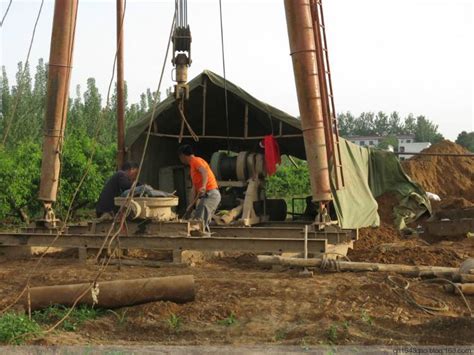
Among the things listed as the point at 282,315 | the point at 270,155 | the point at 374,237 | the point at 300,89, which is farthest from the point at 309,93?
the point at 282,315

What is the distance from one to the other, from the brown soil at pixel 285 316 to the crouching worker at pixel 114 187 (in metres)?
3.35

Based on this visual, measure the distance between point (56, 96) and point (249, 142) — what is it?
7382mm

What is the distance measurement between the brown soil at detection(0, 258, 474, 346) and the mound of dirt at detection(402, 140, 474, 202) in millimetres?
18059

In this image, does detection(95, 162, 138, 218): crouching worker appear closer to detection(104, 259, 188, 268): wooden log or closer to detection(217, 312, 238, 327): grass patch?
detection(104, 259, 188, 268): wooden log

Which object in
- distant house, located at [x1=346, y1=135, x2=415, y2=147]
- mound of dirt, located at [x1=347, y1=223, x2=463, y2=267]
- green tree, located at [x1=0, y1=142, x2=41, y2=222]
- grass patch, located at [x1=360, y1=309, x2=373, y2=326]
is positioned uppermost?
distant house, located at [x1=346, y1=135, x2=415, y2=147]

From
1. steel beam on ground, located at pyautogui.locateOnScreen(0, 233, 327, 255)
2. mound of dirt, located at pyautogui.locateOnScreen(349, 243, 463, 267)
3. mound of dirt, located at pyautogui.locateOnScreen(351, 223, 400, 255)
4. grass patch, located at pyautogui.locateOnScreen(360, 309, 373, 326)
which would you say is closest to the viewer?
grass patch, located at pyautogui.locateOnScreen(360, 309, 373, 326)

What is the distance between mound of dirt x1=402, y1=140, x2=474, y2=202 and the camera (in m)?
26.4

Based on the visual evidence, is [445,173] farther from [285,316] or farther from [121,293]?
[121,293]

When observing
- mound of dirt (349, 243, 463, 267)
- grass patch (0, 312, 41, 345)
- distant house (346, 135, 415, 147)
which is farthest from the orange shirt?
distant house (346, 135, 415, 147)

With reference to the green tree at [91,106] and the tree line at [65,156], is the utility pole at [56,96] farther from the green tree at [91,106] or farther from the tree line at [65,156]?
the green tree at [91,106]

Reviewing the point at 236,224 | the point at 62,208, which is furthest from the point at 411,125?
the point at 236,224

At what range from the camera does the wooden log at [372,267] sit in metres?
8.65

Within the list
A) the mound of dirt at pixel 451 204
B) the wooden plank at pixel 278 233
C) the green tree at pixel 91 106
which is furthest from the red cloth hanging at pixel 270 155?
the green tree at pixel 91 106

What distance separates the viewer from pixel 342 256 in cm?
1058
